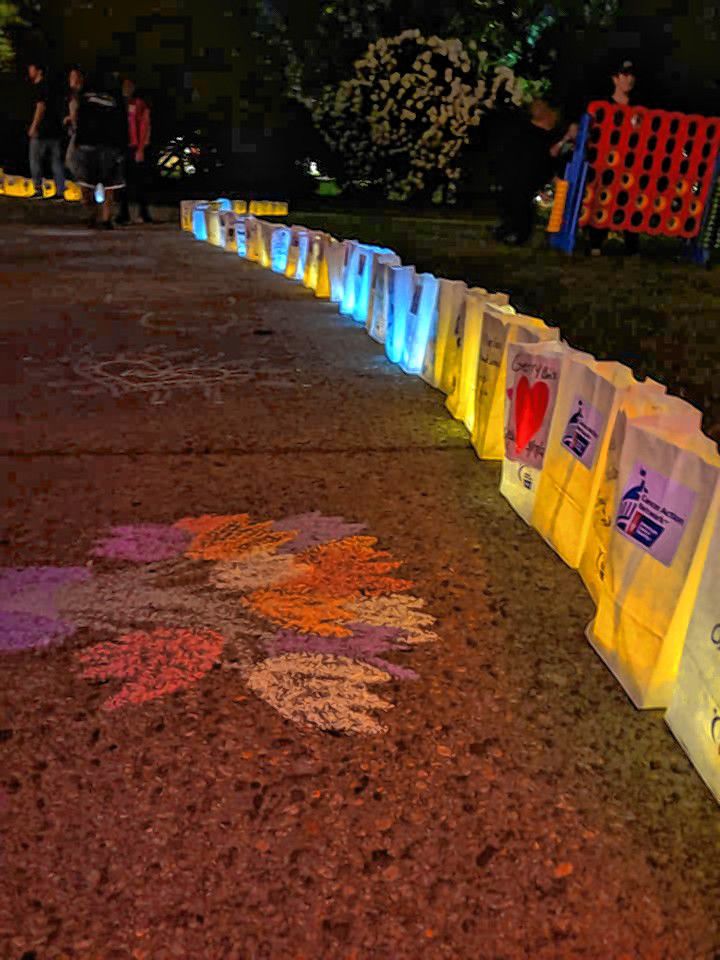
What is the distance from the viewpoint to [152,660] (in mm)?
2180

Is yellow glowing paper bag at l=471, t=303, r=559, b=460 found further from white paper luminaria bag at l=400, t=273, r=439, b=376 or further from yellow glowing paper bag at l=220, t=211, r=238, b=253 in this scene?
yellow glowing paper bag at l=220, t=211, r=238, b=253

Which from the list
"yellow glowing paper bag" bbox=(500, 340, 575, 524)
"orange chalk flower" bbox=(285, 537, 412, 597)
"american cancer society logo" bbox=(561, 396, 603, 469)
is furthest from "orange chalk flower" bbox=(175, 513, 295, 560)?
"american cancer society logo" bbox=(561, 396, 603, 469)

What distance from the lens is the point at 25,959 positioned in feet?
4.61

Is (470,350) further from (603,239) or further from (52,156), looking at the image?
(52,156)

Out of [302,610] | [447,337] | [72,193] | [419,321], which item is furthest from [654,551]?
[72,193]

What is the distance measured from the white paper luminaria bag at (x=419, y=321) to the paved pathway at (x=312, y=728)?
1.05 metres

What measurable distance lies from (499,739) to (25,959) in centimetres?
102

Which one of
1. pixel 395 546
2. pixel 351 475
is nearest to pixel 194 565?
pixel 395 546

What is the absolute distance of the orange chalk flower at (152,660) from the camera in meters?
2.07

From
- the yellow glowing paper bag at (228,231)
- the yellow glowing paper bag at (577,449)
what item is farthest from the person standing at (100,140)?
the yellow glowing paper bag at (577,449)

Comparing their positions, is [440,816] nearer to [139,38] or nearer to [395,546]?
[395,546]

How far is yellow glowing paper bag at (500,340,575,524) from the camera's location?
2803mm

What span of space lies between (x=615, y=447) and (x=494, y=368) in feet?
3.90

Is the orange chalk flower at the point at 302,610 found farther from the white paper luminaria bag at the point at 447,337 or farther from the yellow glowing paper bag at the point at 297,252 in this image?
the yellow glowing paper bag at the point at 297,252
